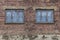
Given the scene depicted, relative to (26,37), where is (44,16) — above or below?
above

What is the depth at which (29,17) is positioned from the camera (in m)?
29.2

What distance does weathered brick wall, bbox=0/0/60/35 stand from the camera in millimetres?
28984

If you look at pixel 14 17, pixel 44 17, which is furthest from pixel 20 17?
pixel 44 17

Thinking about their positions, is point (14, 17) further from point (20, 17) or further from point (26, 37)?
point (26, 37)

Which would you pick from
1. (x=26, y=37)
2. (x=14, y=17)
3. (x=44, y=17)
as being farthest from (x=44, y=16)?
(x=14, y=17)

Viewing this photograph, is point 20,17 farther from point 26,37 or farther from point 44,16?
point 44,16

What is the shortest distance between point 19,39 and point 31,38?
1044mm

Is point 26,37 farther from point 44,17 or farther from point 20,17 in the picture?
point 44,17

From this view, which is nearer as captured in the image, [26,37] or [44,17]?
[26,37]

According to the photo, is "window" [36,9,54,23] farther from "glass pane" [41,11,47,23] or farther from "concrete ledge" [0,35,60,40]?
"concrete ledge" [0,35,60,40]

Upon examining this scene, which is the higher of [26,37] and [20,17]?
[20,17]

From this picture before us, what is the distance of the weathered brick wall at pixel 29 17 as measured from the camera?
29.0 metres

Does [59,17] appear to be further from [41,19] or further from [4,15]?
[4,15]

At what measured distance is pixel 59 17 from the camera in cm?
2909
